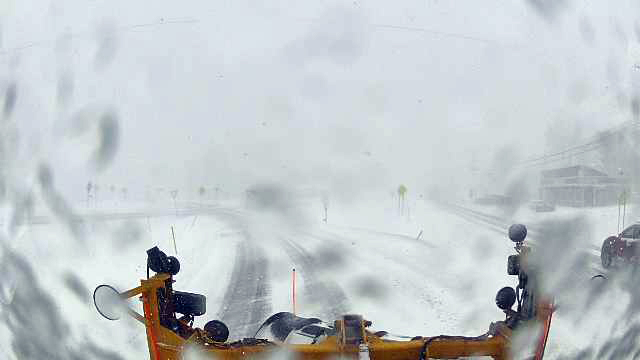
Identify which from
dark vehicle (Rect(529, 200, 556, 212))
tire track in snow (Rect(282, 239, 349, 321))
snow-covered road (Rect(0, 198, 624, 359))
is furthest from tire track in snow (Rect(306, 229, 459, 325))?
dark vehicle (Rect(529, 200, 556, 212))

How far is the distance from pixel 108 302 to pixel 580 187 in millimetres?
2798

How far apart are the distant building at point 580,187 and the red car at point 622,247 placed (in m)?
0.23

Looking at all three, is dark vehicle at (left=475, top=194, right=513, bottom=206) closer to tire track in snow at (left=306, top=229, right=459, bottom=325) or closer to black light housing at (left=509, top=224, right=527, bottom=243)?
black light housing at (left=509, top=224, right=527, bottom=243)

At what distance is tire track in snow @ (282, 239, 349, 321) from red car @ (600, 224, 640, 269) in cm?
164

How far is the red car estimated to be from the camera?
10.8 feet

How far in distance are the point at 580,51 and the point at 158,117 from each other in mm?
2342

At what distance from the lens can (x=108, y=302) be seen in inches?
115

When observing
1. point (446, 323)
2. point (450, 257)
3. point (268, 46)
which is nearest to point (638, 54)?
point (450, 257)

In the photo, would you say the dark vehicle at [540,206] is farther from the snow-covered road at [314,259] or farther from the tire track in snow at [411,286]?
the tire track in snow at [411,286]

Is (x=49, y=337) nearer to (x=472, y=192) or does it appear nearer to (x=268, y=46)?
(x=268, y=46)

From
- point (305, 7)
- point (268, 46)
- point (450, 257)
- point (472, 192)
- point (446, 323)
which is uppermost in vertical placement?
point (305, 7)

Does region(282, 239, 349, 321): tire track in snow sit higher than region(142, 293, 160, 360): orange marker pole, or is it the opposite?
region(282, 239, 349, 321): tire track in snow

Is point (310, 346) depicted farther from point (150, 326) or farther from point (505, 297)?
point (505, 297)

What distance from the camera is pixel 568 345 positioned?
3.68 metres
